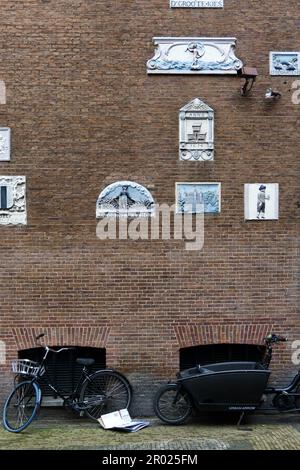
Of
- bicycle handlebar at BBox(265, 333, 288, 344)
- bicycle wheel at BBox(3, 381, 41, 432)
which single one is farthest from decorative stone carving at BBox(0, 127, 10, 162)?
bicycle handlebar at BBox(265, 333, 288, 344)

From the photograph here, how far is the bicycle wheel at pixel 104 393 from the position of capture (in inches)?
346

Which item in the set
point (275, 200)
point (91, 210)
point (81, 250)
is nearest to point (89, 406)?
point (81, 250)

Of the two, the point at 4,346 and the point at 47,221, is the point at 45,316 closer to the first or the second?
the point at 4,346

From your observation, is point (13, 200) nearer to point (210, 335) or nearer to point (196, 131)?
point (196, 131)

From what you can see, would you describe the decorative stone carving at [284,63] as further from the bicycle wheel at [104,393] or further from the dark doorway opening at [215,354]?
the bicycle wheel at [104,393]

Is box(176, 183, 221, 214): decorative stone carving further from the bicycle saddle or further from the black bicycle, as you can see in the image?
the black bicycle

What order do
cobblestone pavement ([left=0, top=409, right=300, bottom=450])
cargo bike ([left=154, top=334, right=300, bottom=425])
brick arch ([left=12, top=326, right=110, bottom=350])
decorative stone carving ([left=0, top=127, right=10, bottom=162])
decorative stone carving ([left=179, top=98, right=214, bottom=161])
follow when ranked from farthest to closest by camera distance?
decorative stone carving ([left=179, top=98, right=214, bottom=161]), decorative stone carving ([left=0, top=127, right=10, bottom=162]), brick arch ([left=12, top=326, right=110, bottom=350]), cargo bike ([left=154, top=334, right=300, bottom=425]), cobblestone pavement ([left=0, top=409, right=300, bottom=450])

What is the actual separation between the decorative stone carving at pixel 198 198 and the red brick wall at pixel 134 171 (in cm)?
11

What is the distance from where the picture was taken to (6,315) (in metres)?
9.08

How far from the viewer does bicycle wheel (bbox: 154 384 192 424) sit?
870cm

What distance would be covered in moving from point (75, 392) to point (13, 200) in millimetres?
2940

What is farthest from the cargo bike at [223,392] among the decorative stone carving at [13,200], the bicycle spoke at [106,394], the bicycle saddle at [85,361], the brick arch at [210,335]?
the decorative stone carving at [13,200]

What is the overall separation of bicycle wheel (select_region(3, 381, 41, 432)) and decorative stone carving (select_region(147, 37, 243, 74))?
4.93 m

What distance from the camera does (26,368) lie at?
8.83 meters
